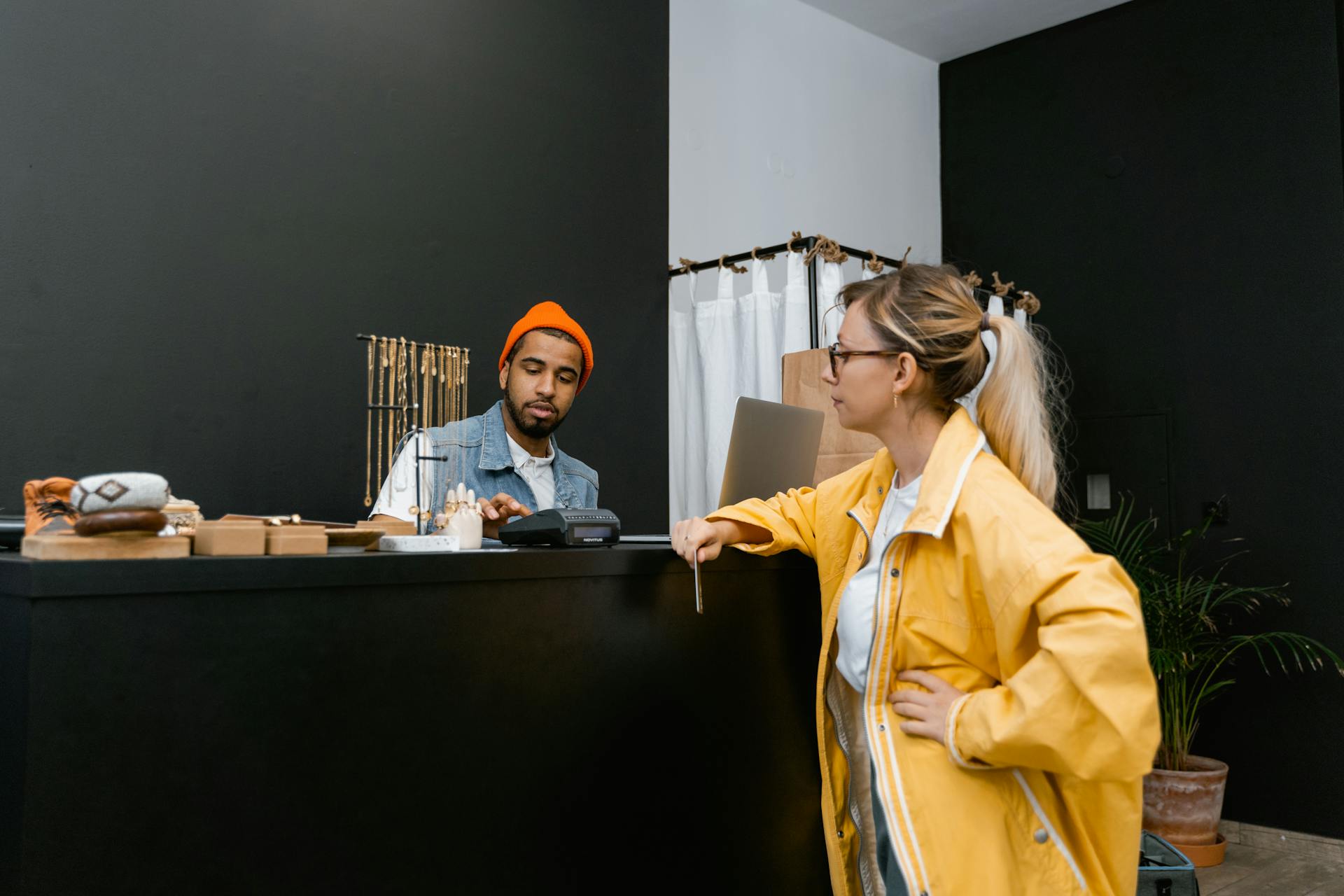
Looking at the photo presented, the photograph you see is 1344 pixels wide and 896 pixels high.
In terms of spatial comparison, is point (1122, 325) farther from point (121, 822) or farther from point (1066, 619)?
point (121, 822)

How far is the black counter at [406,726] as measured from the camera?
93cm

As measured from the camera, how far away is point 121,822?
0.94 meters

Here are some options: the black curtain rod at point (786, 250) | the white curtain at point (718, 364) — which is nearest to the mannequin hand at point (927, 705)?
the white curtain at point (718, 364)

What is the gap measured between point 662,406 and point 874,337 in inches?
71.5

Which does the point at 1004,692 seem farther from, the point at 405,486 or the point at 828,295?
the point at 828,295

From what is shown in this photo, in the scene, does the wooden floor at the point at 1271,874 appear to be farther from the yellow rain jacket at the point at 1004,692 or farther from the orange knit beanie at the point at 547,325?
the orange knit beanie at the point at 547,325

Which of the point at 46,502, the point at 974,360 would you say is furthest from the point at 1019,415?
the point at 46,502

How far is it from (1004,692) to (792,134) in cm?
370

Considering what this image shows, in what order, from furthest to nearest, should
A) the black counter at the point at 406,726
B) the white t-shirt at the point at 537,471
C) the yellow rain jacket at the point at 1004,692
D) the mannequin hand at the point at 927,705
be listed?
the white t-shirt at the point at 537,471
the mannequin hand at the point at 927,705
the yellow rain jacket at the point at 1004,692
the black counter at the point at 406,726

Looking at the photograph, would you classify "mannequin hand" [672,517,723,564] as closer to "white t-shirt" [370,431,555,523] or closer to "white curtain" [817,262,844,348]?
"white t-shirt" [370,431,555,523]

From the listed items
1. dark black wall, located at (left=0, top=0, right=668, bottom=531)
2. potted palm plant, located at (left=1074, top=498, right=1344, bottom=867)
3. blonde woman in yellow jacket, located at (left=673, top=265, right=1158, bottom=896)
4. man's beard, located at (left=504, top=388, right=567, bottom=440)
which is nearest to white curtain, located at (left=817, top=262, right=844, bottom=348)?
dark black wall, located at (left=0, top=0, right=668, bottom=531)

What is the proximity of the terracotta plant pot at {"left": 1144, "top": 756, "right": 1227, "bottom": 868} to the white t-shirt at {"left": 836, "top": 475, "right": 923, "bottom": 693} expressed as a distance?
8.38 ft

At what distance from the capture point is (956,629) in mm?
1368

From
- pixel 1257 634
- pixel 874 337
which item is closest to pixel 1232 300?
pixel 1257 634
